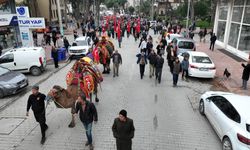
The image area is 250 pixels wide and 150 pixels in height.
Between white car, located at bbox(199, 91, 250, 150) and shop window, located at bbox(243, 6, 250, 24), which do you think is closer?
white car, located at bbox(199, 91, 250, 150)

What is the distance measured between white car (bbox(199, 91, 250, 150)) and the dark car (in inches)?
359

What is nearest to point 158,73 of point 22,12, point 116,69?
point 116,69

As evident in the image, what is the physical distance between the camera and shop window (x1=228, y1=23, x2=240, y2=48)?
2056 cm

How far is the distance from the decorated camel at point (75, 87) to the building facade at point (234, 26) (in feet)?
48.1

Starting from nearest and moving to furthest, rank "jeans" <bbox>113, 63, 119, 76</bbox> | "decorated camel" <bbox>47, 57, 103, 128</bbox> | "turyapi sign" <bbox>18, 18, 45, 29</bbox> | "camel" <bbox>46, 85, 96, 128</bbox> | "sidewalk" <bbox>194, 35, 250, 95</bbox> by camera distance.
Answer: "camel" <bbox>46, 85, 96, 128</bbox> < "decorated camel" <bbox>47, 57, 103, 128</bbox> < "sidewalk" <bbox>194, 35, 250, 95</bbox> < "jeans" <bbox>113, 63, 119, 76</bbox> < "turyapi sign" <bbox>18, 18, 45, 29</bbox>

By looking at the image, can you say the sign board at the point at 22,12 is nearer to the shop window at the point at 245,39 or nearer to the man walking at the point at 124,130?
the man walking at the point at 124,130

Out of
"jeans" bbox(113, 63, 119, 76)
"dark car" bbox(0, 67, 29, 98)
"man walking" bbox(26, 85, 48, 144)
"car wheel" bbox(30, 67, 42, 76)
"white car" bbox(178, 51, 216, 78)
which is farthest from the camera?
"car wheel" bbox(30, 67, 42, 76)

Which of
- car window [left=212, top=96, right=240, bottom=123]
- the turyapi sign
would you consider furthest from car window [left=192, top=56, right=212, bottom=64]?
the turyapi sign

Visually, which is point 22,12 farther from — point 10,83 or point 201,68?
point 201,68

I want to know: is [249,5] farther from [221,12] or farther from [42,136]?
[42,136]

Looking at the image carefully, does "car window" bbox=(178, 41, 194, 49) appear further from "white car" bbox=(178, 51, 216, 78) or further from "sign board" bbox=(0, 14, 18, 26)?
"sign board" bbox=(0, 14, 18, 26)

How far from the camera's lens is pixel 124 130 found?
5273 millimetres

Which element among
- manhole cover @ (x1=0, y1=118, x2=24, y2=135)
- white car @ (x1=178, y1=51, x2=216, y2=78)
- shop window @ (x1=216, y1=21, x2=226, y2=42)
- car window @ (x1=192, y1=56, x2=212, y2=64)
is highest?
shop window @ (x1=216, y1=21, x2=226, y2=42)

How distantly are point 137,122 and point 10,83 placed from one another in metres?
6.92
